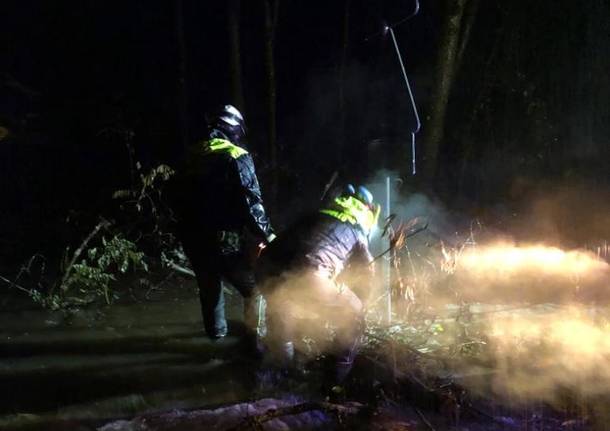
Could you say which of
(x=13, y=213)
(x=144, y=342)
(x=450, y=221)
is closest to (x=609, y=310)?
(x=450, y=221)

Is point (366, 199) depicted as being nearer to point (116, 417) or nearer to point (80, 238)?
point (116, 417)

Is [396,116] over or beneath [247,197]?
over

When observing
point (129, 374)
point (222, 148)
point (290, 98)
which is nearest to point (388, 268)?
point (222, 148)

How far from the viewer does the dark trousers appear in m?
5.01

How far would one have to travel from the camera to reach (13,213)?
11234 millimetres

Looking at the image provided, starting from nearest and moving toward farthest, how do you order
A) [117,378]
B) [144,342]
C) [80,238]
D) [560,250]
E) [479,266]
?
[117,378] < [144,342] < [479,266] < [560,250] < [80,238]

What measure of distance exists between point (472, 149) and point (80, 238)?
721 cm

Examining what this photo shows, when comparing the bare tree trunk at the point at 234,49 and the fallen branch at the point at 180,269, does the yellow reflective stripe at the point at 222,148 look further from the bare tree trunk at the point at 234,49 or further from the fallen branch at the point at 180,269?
the bare tree trunk at the point at 234,49

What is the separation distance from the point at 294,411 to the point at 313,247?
128 cm

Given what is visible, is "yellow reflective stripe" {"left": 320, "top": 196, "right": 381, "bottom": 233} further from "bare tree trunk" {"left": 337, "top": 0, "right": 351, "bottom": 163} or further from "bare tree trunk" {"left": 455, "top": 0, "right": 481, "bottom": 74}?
"bare tree trunk" {"left": 337, "top": 0, "right": 351, "bottom": 163}

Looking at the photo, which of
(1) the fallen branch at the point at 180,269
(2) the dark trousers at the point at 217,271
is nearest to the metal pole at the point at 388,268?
(2) the dark trousers at the point at 217,271

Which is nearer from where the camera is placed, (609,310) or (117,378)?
(117,378)

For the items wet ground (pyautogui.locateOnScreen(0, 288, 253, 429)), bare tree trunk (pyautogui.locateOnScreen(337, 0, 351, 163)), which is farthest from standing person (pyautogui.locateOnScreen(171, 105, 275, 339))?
bare tree trunk (pyautogui.locateOnScreen(337, 0, 351, 163))

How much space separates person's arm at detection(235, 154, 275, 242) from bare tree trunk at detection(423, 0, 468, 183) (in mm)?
4726
